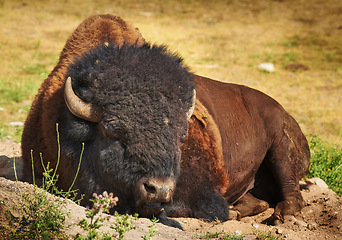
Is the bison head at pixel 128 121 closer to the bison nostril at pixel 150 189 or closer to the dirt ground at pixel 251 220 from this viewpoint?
the bison nostril at pixel 150 189

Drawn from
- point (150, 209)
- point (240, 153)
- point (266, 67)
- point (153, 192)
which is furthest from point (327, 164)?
point (266, 67)

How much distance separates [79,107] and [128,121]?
1.75 ft

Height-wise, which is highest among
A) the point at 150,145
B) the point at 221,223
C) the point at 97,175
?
the point at 150,145

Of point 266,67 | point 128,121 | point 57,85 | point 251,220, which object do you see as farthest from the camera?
point 266,67

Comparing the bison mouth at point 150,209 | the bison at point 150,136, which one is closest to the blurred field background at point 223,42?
the bison at point 150,136

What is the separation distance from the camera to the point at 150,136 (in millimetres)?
4008

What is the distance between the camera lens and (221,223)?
515 centimetres

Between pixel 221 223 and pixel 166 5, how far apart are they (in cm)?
1353

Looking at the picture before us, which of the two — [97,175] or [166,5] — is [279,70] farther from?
[97,175]

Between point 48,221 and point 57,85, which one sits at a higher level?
point 57,85

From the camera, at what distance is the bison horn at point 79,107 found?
14.0 ft

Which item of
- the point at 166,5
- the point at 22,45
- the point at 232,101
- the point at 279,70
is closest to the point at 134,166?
the point at 232,101

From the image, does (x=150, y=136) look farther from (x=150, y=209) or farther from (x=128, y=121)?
(x=150, y=209)

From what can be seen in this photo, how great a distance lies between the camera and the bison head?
4.02 metres
